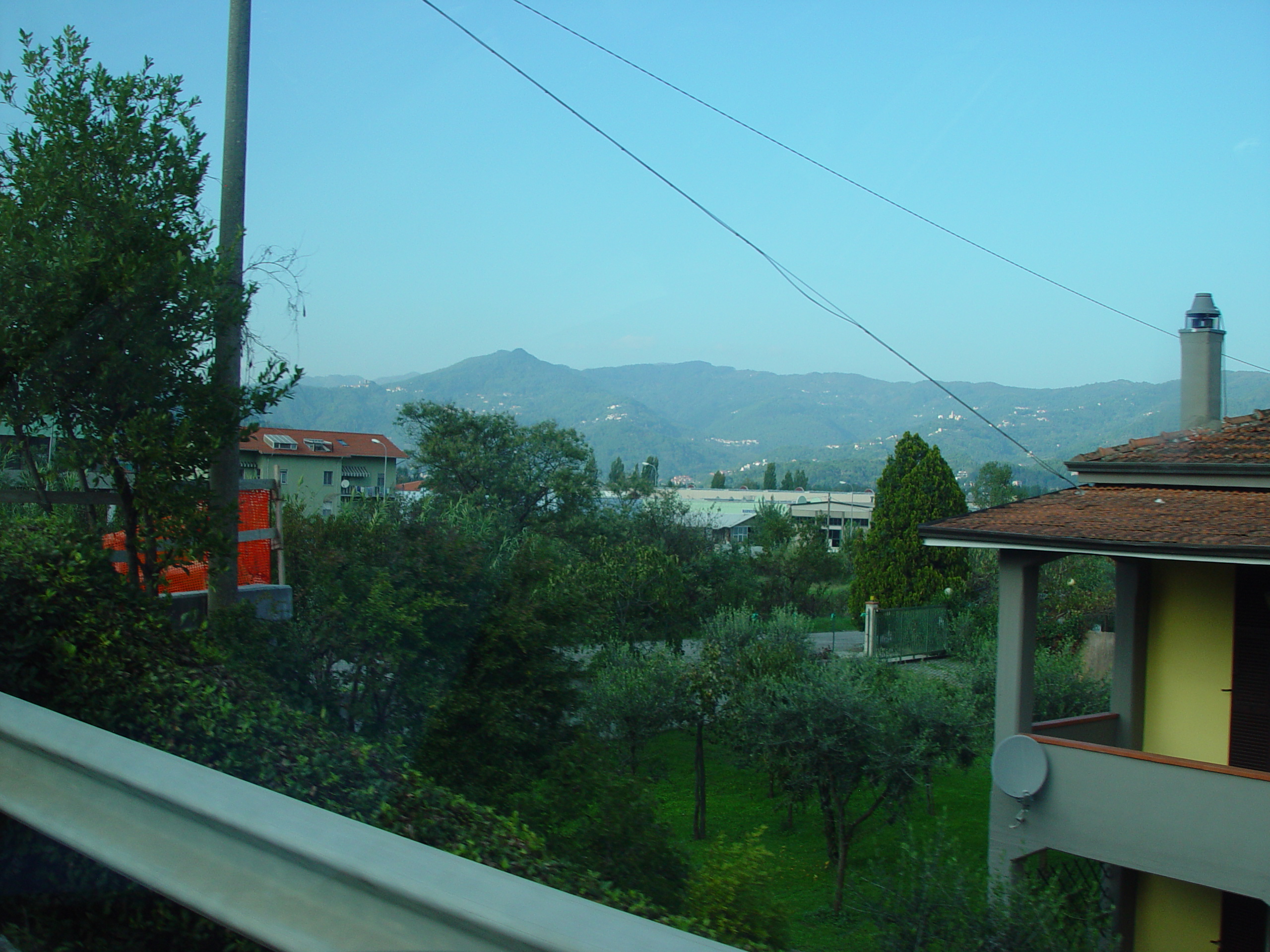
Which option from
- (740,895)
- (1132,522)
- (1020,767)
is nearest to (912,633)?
(1020,767)

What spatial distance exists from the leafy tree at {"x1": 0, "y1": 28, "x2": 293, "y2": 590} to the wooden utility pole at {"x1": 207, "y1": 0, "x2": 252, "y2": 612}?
0.18 meters

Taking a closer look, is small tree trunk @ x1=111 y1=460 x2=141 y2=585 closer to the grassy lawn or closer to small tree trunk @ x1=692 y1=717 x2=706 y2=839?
the grassy lawn

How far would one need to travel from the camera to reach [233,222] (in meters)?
7.44

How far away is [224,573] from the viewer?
7.41 m

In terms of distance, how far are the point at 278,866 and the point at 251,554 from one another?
27.9ft

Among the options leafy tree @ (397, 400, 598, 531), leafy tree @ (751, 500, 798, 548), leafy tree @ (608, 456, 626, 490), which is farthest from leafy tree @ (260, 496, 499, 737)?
leafy tree @ (751, 500, 798, 548)

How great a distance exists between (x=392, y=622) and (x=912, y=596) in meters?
28.0

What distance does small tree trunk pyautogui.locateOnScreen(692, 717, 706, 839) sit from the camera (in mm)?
16344

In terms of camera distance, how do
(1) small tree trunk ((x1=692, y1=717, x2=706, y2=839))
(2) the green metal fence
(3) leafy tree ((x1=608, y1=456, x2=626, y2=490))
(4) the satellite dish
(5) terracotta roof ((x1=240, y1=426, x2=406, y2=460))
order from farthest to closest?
(3) leafy tree ((x1=608, y1=456, x2=626, y2=490))
(5) terracotta roof ((x1=240, y1=426, x2=406, y2=460))
(2) the green metal fence
(1) small tree trunk ((x1=692, y1=717, x2=706, y2=839))
(4) the satellite dish

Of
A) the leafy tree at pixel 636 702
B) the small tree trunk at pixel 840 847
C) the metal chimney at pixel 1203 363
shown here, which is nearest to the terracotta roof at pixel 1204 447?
the metal chimney at pixel 1203 363

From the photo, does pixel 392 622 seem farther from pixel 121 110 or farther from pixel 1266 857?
pixel 1266 857

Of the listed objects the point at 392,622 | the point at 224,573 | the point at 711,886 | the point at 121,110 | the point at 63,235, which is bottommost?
the point at 711,886

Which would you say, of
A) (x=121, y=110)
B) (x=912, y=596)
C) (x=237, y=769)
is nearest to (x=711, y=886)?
(x=237, y=769)

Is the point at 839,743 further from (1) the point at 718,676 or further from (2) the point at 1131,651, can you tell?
(2) the point at 1131,651
